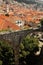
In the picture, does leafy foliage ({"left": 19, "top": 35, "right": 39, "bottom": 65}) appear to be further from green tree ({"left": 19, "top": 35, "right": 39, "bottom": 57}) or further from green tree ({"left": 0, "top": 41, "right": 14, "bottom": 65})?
green tree ({"left": 0, "top": 41, "right": 14, "bottom": 65})

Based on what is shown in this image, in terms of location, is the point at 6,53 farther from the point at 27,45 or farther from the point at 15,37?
the point at 27,45

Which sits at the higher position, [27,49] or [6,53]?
[6,53]

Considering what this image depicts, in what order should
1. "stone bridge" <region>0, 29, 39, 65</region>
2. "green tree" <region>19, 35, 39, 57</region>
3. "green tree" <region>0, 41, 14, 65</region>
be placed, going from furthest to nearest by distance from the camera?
"green tree" <region>19, 35, 39, 57</region>, "stone bridge" <region>0, 29, 39, 65</region>, "green tree" <region>0, 41, 14, 65</region>

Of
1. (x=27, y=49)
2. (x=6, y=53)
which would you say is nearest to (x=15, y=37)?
(x=27, y=49)

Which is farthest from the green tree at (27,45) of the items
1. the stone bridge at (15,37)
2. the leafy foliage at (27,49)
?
the stone bridge at (15,37)

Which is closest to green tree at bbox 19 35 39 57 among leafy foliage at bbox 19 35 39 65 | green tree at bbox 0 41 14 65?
leafy foliage at bbox 19 35 39 65

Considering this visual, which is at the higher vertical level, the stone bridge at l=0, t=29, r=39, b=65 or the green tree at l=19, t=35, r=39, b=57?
the stone bridge at l=0, t=29, r=39, b=65

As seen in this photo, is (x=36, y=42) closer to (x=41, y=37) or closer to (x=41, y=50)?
(x=41, y=50)

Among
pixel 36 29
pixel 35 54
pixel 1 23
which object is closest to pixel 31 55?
pixel 35 54
